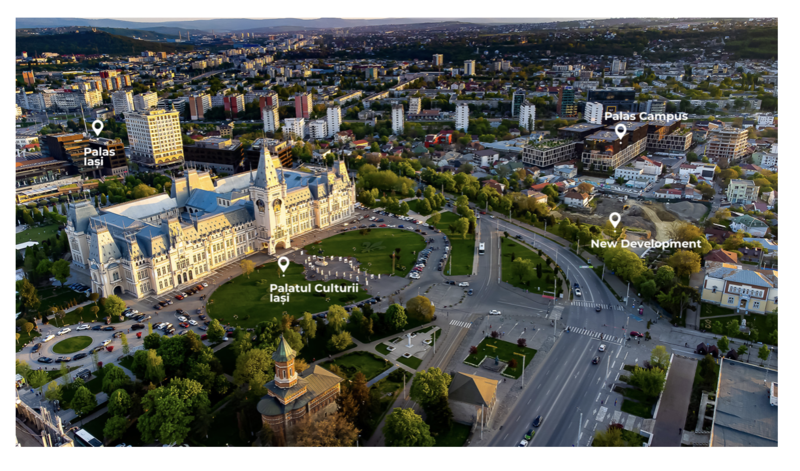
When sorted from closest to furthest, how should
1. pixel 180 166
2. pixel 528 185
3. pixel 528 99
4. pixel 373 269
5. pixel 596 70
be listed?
pixel 373 269
pixel 528 185
pixel 180 166
pixel 528 99
pixel 596 70

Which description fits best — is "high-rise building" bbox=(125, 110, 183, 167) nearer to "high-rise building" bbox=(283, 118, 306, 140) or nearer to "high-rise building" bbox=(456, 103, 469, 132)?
"high-rise building" bbox=(283, 118, 306, 140)

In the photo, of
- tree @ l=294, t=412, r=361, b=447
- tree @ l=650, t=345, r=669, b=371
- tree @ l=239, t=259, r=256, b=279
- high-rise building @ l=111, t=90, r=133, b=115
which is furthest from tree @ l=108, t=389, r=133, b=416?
high-rise building @ l=111, t=90, r=133, b=115

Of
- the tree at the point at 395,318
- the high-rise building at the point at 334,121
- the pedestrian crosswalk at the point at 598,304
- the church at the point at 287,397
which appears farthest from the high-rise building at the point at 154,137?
the pedestrian crosswalk at the point at 598,304

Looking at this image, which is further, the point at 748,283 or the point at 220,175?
the point at 220,175

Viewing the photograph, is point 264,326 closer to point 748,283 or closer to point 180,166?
point 748,283

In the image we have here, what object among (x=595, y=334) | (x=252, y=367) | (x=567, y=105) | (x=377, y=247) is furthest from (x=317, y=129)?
(x=252, y=367)

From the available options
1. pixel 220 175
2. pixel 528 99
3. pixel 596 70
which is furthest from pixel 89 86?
pixel 596 70
